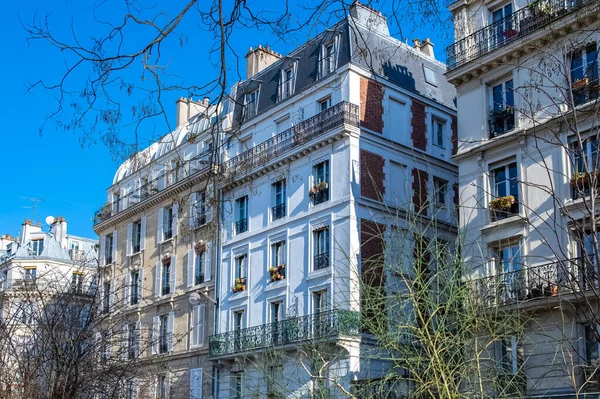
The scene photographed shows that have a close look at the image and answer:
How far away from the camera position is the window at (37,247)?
64.0 metres

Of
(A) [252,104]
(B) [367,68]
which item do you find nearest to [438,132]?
(B) [367,68]

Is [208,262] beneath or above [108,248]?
beneath

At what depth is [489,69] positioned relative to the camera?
1019 inches

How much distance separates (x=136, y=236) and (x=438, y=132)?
685 inches

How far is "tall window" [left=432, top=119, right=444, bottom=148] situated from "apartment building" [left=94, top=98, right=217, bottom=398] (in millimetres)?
8919

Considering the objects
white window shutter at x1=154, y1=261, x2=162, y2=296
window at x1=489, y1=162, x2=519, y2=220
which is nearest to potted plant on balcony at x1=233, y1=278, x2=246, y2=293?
white window shutter at x1=154, y1=261, x2=162, y2=296

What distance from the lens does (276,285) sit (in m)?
32.8

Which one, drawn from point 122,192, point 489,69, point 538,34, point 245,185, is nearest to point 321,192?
point 245,185

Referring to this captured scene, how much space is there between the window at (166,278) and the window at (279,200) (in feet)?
28.9

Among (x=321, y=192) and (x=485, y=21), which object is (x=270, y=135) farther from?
(x=485, y=21)

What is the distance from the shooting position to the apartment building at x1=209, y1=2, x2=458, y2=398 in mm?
30484

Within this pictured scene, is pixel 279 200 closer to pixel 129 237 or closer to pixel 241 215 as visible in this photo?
pixel 241 215

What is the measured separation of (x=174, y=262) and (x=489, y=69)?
1945 centimetres

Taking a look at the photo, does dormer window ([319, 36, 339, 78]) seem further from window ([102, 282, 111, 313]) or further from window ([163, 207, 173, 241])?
window ([163, 207, 173, 241])
